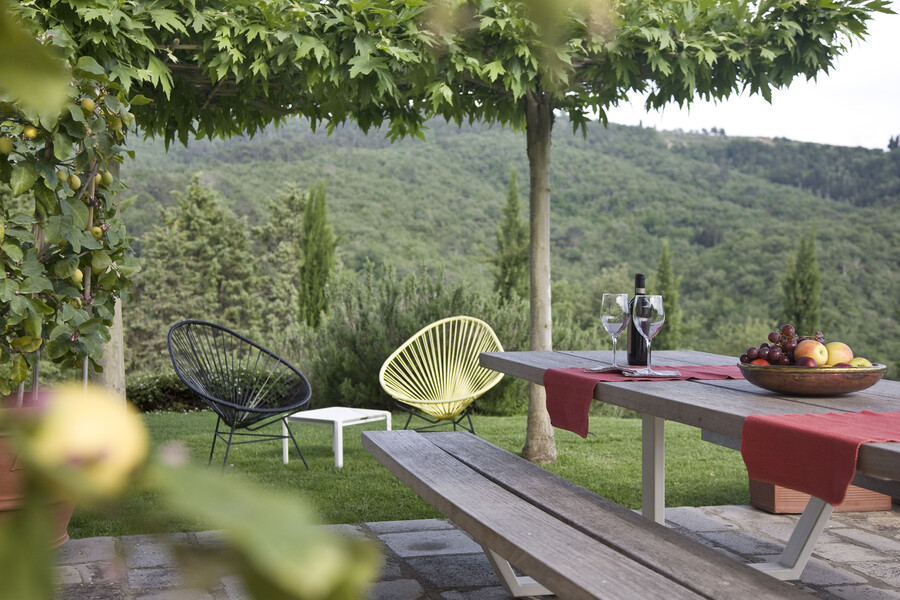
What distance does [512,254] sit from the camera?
1216 centimetres

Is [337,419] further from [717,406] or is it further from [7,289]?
[717,406]

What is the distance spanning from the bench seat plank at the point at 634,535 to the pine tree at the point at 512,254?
8.81m

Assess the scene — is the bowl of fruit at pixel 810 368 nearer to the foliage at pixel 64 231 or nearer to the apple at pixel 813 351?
the apple at pixel 813 351

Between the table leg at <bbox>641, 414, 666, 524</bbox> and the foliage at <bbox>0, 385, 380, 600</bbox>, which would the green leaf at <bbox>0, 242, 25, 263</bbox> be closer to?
the table leg at <bbox>641, 414, 666, 524</bbox>

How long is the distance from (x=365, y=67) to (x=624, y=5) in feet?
4.49

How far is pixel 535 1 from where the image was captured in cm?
16

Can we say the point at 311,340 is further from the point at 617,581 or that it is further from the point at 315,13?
the point at 617,581

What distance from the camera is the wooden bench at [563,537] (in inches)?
56.1

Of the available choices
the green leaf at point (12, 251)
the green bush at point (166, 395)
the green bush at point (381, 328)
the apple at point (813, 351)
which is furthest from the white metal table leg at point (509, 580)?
the green bush at point (166, 395)

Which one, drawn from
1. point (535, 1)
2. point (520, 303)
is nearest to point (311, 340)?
point (520, 303)

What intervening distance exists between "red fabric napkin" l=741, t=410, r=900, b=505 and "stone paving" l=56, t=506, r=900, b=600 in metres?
1.14

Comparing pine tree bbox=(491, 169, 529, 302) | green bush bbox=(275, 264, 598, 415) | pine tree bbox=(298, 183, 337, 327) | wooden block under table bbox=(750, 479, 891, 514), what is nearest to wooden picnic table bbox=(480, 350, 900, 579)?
wooden block under table bbox=(750, 479, 891, 514)

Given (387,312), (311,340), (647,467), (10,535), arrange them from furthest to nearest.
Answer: (311,340) < (387,312) < (647,467) < (10,535)

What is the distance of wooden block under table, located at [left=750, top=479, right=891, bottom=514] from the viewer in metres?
3.56
